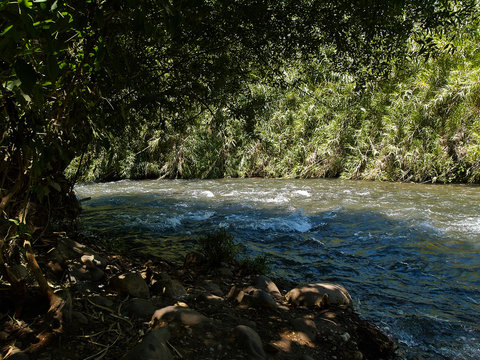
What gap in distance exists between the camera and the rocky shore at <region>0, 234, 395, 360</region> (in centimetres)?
178

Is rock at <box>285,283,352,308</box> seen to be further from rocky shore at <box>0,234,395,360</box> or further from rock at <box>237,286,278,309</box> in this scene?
rock at <box>237,286,278,309</box>

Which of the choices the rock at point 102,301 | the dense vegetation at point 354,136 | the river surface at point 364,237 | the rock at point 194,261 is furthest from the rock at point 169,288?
the dense vegetation at point 354,136

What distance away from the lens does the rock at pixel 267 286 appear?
3118mm

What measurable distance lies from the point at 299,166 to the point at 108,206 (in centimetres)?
783

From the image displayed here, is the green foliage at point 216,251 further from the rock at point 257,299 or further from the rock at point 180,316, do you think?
the rock at point 180,316

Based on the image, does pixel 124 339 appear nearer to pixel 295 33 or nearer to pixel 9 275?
pixel 9 275

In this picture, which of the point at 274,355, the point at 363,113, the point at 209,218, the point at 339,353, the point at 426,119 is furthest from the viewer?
the point at 363,113

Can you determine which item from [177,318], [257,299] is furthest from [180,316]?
[257,299]

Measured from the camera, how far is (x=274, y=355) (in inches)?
80.4

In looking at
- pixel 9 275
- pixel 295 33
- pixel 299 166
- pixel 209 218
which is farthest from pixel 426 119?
pixel 9 275

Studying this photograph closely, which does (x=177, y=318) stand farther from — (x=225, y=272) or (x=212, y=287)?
(x=225, y=272)

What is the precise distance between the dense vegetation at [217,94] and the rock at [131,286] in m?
0.64

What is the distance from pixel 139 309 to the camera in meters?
2.25

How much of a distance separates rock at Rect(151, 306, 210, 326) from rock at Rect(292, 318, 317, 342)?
2.25 feet
